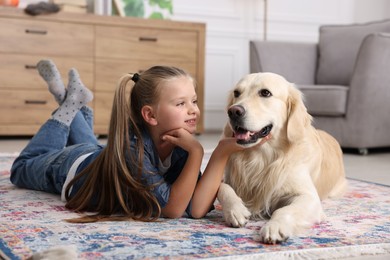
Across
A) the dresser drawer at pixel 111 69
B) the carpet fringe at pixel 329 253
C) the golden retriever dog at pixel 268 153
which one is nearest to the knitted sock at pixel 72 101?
the golden retriever dog at pixel 268 153

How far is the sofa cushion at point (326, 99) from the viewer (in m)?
4.39

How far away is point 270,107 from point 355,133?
2628mm

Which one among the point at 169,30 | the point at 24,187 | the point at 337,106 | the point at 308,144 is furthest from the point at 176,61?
the point at 308,144

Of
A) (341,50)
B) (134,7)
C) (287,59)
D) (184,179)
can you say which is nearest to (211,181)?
(184,179)

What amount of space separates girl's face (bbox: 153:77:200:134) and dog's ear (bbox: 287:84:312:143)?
323 mm

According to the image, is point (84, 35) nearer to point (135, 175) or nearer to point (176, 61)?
point (176, 61)

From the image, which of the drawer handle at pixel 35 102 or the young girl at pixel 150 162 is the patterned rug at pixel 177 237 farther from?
the drawer handle at pixel 35 102

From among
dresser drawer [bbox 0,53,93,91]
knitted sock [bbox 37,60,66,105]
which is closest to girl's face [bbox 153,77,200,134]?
knitted sock [bbox 37,60,66,105]

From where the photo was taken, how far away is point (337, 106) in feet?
14.4

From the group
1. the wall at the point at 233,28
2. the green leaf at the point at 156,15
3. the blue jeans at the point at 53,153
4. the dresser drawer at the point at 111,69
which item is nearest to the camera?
the blue jeans at the point at 53,153

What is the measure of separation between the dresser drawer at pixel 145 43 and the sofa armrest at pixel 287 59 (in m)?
0.78

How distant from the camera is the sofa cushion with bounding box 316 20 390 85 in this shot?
16.4 feet

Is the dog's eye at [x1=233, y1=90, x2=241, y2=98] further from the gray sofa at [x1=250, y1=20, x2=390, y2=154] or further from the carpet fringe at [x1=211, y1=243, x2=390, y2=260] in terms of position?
the gray sofa at [x1=250, y1=20, x2=390, y2=154]

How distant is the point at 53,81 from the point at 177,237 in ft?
4.73
